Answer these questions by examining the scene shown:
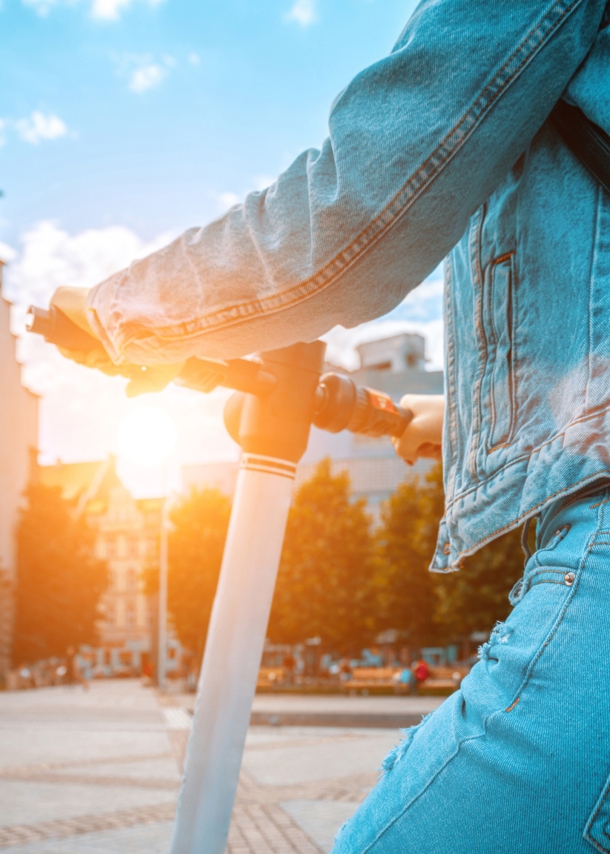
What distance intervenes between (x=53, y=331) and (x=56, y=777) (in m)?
7.47

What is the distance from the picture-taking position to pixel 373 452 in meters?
59.8

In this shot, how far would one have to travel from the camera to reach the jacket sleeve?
95 cm

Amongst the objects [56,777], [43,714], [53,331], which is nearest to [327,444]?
[43,714]

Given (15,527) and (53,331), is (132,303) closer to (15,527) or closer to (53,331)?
(53,331)

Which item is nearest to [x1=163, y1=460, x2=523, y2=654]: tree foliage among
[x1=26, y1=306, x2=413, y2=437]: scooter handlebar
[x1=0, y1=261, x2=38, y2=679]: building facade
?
[x1=0, y1=261, x2=38, y2=679]: building facade

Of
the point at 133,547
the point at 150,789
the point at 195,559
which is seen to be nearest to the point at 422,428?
the point at 150,789

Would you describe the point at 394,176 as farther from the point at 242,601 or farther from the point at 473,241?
the point at 242,601

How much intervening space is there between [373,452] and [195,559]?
20.1 m

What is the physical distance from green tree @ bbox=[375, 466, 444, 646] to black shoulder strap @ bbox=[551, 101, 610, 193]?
33.6 metres

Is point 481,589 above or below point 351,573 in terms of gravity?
below

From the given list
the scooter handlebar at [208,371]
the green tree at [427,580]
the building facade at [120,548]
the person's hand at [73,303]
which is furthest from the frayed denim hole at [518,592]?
the building facade at [120,548]

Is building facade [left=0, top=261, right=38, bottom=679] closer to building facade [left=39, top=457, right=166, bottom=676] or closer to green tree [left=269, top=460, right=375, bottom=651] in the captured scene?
green tree [left=269, top=460, right=375, bottom=651]

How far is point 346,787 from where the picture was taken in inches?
277

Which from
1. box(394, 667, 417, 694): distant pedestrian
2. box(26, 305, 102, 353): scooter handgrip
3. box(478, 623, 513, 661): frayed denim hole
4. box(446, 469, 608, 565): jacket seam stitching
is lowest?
box(394, 667, 417, 694): distant pedestrian
